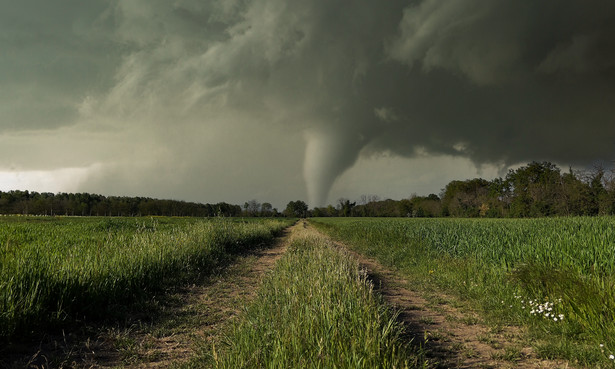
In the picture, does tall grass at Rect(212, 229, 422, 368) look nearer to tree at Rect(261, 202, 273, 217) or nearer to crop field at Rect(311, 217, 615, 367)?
crop field at Rect(311, 217, 615, 367)

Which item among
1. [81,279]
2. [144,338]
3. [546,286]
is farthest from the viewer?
[546,286]

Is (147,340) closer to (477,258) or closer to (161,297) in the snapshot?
(161,297)

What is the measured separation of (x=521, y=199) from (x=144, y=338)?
89659 mm

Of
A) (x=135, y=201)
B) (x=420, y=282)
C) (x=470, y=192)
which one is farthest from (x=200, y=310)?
(x=135, y=201)

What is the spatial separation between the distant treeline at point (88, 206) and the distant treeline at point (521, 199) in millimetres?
75079

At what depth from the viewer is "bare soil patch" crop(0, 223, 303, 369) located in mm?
4039

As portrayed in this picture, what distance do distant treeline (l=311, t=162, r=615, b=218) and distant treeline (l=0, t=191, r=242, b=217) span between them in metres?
75.1

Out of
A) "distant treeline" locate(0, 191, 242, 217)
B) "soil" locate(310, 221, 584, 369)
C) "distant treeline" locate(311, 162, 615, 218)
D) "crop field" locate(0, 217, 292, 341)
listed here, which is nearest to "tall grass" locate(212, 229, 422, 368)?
"soil" locate(310, 221, 584, 369)

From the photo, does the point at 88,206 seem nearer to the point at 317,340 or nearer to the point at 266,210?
the point at 266,210

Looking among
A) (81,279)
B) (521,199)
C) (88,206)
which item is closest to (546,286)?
(81,279)

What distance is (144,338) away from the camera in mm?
4961

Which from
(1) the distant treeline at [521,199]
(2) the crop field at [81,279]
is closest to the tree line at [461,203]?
A: (1) the distant treeline at [521,199]

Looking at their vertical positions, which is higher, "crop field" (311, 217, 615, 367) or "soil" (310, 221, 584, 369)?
"crop field" (311, 217, 615, 367)

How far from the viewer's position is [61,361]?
3.96 meters
